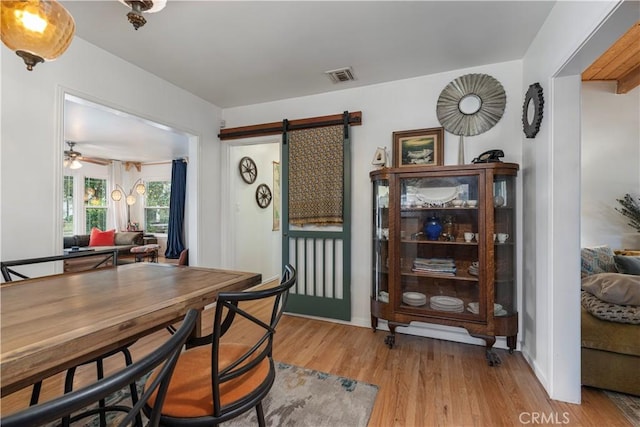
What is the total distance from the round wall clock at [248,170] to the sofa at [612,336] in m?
3.83

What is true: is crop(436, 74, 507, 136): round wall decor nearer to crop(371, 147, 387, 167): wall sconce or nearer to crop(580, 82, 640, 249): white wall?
crop(371, 147, 387, 167): wall sconce

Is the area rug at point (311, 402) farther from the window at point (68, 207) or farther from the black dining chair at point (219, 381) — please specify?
the window at point (68, 207)

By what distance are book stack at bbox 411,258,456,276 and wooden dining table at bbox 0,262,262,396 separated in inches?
60.7

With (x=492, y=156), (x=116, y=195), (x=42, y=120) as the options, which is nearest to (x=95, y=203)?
(x=116, y=195)

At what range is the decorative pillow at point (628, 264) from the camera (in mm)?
2334

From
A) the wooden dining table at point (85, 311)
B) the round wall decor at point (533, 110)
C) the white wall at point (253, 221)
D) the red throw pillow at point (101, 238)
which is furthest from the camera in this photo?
the red throw pillow at point (101, 238)

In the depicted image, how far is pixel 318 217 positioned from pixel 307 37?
5.39ft

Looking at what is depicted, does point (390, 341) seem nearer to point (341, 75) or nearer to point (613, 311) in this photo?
point (613, 311)

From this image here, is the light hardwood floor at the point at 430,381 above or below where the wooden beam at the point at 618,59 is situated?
below

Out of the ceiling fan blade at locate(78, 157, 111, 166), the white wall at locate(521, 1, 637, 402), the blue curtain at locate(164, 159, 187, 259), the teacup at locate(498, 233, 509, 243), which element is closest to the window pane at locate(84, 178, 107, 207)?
the ceiling fan blade at locate(78, 157, 111, 166)

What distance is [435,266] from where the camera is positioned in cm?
246

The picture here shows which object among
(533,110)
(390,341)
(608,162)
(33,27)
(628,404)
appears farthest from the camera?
(608,162)

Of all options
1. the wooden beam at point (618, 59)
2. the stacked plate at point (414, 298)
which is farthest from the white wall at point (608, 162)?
the stacked plate at point (414, 298)

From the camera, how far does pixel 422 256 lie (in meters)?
2.51
